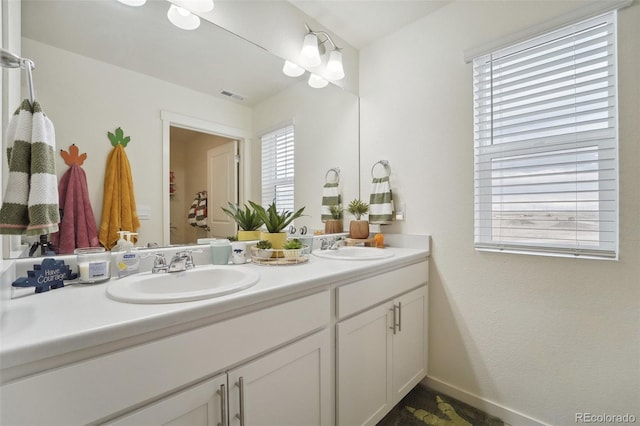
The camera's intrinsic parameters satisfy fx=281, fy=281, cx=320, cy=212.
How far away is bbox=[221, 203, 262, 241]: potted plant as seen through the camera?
1.49m

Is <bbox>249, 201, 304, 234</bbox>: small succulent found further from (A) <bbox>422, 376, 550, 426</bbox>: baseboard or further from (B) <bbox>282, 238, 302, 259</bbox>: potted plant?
(A) <bbox>422, 376, 550, 426</bbox>: baseboard

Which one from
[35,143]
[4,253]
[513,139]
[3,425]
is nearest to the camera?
[3,425]

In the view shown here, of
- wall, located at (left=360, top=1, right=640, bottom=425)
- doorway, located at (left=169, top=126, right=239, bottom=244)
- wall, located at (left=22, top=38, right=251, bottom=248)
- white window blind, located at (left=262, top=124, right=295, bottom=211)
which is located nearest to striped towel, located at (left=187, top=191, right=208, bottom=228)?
doorway, located at (left=169, top=126, right=239, bottom=244)

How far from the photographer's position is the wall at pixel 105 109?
0.97 meters

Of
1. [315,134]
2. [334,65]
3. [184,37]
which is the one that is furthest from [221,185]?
[334,65]

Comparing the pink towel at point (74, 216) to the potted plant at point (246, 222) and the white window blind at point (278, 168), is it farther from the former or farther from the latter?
the white window blind at point (278, 168)

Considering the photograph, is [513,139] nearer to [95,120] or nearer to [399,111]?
[399,111]

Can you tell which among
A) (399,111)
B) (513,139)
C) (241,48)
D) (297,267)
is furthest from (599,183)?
(241,48)

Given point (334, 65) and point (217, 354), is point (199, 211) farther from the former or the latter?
point (334, 65)

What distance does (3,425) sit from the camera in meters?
0.50

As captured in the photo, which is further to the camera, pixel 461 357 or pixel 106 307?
pixel 461 357

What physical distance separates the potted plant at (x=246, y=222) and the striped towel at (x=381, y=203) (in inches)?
31.6

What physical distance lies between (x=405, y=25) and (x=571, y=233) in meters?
1.58

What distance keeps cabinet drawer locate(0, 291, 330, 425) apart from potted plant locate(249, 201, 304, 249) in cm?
55
